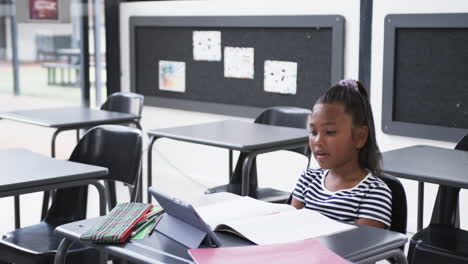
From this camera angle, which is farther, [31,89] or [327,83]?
[31,89]

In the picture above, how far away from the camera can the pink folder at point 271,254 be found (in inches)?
53.7

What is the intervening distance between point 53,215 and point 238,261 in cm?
175

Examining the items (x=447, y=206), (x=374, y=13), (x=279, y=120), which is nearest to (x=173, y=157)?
(x=279, y=120)

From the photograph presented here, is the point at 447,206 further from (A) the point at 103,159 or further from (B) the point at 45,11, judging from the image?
(B) the point at 45,11

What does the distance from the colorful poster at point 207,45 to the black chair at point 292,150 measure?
126 centimetres

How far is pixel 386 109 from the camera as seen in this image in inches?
163

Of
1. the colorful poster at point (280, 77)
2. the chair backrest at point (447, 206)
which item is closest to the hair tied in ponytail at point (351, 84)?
the chair backrest at point (447, 206)

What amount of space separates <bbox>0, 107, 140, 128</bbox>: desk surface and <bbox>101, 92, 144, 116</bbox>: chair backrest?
5.7 inches

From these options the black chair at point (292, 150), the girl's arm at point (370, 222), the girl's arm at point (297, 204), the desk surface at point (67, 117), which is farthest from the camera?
the desk surface at point (67, 117)

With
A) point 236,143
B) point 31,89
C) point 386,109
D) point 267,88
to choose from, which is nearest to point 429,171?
point 236,143

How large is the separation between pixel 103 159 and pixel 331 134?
142cm

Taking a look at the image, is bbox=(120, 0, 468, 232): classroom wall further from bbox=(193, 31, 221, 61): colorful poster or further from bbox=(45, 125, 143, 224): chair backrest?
→ bbox=(45, 125, 143, 224): chair backrest

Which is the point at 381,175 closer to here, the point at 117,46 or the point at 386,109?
the point at 386,109

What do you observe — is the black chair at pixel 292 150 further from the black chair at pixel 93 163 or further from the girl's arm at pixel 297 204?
the girl's arm at pixel 297 204
